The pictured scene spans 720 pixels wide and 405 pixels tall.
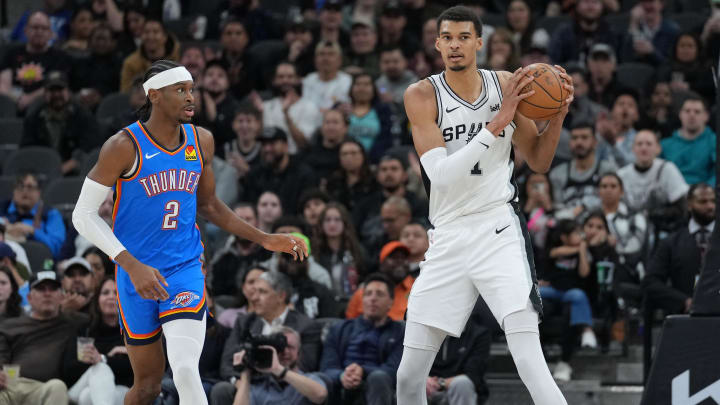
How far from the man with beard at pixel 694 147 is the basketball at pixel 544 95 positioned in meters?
6.55

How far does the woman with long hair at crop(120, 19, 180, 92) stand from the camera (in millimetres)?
14219

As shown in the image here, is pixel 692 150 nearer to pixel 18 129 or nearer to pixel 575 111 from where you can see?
pixel 575 111

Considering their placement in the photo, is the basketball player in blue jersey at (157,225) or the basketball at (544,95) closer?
the basketball at (544,95)

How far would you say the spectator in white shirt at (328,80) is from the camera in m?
13.6

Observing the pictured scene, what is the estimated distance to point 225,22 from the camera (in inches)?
589

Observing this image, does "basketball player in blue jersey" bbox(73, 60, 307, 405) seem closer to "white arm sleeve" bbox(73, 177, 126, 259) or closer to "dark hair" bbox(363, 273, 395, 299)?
"white arm sleeve" bbox(73, 177, 126, 259)

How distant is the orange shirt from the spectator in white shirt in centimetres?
386

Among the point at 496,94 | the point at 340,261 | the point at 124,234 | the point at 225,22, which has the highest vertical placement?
the point at 225,22

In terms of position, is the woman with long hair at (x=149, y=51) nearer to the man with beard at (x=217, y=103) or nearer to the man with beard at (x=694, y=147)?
the man with beard at (x=217, y=103)

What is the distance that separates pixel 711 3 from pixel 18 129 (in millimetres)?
8825

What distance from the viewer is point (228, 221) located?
21.7 ft

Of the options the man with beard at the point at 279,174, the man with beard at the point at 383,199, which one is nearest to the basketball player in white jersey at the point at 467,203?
the man with beard at the point at 383,199

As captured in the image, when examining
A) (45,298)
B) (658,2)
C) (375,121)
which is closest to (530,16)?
(658,2)

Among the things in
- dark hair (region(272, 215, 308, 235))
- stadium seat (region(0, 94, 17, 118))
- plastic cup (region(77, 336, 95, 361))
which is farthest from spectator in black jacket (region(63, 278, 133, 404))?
stadium seat (region(0, 94, 17, 118))
